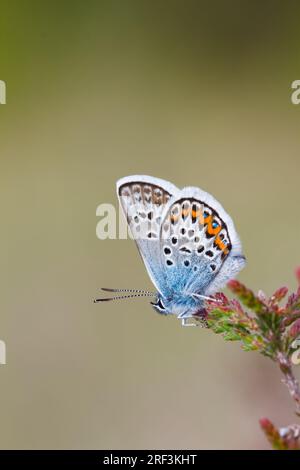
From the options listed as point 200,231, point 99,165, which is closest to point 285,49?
point 99,165

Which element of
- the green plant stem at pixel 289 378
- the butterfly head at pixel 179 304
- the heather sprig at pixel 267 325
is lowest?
the green plant stem at pixel 289 378

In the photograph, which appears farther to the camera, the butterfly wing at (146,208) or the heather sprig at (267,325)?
the butterfly wing at (146,208)

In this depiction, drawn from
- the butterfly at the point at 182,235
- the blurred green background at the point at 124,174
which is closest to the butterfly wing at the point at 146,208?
the butterfly at the point at 182,235

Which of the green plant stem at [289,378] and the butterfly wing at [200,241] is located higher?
the butterfly wing at [200,241]

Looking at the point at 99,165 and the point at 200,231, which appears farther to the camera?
the point at 99,165

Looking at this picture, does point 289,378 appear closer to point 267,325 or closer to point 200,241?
point 267,325

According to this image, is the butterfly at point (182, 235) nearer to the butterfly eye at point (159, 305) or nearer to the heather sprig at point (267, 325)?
the butterfly eye at point (159, 305)

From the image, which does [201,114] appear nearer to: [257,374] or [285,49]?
[285,49]
